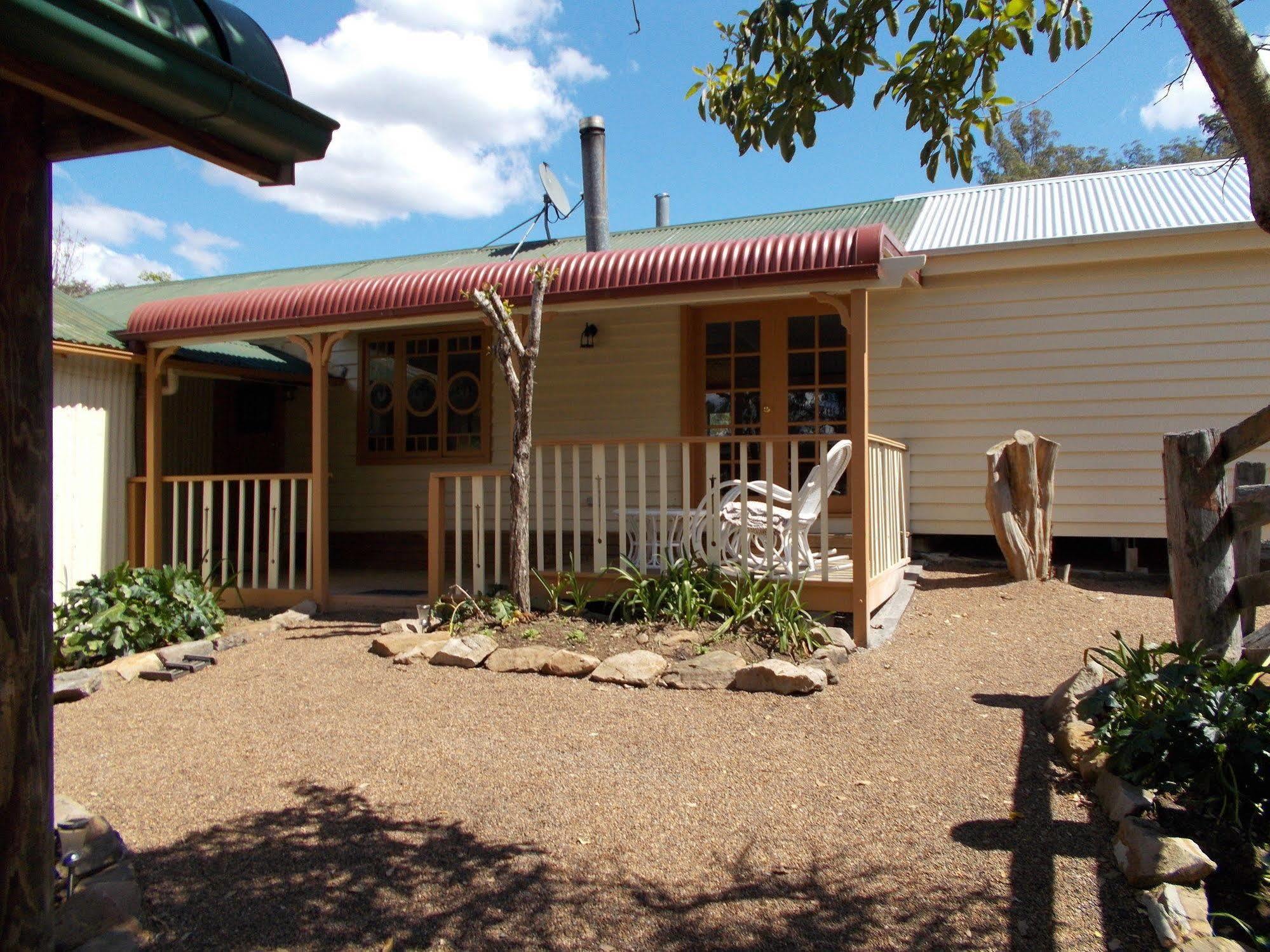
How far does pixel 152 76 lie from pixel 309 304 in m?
6.13

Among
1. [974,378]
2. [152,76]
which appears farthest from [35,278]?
[974,378]

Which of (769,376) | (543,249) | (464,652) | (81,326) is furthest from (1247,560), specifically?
(543,249)

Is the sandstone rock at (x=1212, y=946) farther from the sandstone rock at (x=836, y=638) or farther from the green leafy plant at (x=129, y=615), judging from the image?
the green leafy plant at (x=129, y=615)

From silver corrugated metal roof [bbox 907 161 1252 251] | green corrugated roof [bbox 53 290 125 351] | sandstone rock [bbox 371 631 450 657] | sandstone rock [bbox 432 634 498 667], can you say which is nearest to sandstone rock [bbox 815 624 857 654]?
sandstone rock [bbox 432 634 498 667]

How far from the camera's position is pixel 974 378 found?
830cm

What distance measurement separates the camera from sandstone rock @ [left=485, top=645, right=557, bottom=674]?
18.1 ft

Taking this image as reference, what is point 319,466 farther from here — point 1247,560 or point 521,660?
point 1247,560

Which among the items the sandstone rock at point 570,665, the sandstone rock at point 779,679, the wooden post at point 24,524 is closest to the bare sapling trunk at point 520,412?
the sandstone rock at point 570,665

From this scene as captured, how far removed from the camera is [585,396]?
31.3 ft

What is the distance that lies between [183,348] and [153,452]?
104 centimetres

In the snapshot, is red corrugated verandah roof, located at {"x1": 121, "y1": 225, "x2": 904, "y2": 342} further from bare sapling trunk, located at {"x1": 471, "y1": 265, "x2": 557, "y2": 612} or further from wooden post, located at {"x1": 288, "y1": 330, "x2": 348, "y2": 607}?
bare sapling trunk, located at {"x1": 471, "y1": 265, "x2": 557, "y2": 612}

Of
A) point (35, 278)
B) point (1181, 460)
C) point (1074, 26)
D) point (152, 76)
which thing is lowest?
point (1181, 460)

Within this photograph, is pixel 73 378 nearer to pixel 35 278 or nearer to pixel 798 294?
pixel 798 294

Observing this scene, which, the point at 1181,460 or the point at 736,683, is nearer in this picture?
the point at 1181,460
